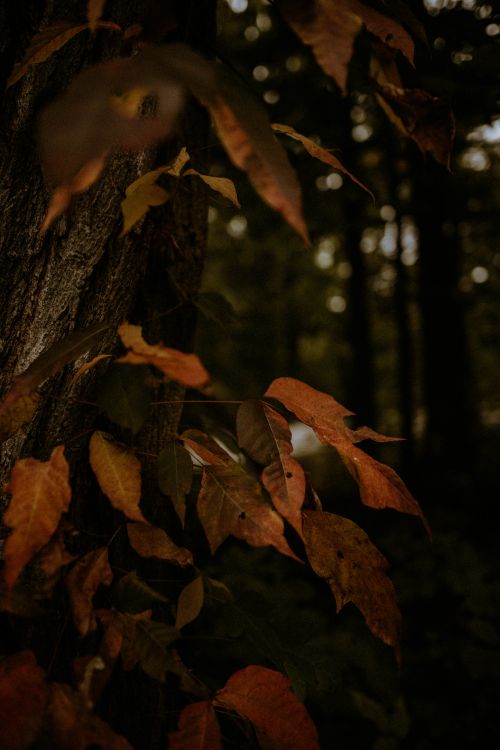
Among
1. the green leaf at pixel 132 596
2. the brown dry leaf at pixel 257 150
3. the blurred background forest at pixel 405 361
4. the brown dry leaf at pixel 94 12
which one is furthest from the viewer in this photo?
the blurred background forest at pixel 405 361

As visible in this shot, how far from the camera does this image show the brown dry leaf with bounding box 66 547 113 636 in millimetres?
623

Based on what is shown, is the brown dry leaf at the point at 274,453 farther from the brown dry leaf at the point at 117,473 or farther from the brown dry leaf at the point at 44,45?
the brown dry leaf at the point at 44,45

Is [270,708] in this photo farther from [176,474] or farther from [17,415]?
[17,415]

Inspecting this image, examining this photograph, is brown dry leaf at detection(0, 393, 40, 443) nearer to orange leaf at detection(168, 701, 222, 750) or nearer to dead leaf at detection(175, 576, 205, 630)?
dead leaf at detection(175, 576, 205, 630)

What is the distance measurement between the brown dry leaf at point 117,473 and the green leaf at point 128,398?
0.08m

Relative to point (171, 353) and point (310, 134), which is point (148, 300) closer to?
point (171, 353)

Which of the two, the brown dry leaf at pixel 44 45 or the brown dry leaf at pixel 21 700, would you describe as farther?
the brown dry leaf at pixel 44 45

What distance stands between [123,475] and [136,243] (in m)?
0.43

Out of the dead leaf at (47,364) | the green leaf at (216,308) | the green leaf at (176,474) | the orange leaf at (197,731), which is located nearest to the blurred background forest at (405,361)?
the green leaf at (216,308)

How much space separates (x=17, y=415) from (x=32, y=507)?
14 centimetres

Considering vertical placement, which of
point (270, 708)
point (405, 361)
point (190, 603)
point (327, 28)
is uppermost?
point (327, 28)

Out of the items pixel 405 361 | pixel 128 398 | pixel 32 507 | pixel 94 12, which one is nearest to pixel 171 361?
pixel 128 398

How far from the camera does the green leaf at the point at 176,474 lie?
69 centimetres

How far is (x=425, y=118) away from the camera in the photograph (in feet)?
2.53
